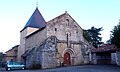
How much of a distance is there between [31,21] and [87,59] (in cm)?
1901

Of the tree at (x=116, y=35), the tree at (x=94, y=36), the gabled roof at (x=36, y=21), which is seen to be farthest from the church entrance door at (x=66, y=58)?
the tree at (x=94, y=36)

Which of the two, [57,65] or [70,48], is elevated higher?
[70,48]

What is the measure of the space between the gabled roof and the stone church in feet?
28.4

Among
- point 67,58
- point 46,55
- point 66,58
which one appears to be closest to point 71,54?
point 67,58

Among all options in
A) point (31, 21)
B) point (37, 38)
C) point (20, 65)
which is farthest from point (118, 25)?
point (31, 21)

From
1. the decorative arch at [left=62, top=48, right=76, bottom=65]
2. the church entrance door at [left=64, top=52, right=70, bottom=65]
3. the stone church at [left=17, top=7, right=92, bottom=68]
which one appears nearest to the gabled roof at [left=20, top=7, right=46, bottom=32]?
the stone church at [left=17, top=7, right=92, bottom=68]

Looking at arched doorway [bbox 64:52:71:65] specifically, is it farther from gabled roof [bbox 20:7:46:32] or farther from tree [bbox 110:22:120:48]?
gabled roof [bbox 20:7:46:32]

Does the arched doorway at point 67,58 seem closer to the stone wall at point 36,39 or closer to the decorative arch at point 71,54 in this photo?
the decorative arch at point 71,54

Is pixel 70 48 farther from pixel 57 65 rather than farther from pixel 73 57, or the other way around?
pixel 57 65

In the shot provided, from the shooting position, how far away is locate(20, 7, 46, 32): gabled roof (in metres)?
46.8

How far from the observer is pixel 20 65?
113 ft

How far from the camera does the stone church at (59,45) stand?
3188 cm

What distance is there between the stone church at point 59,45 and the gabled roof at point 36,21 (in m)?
8.66

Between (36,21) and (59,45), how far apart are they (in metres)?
16.4
